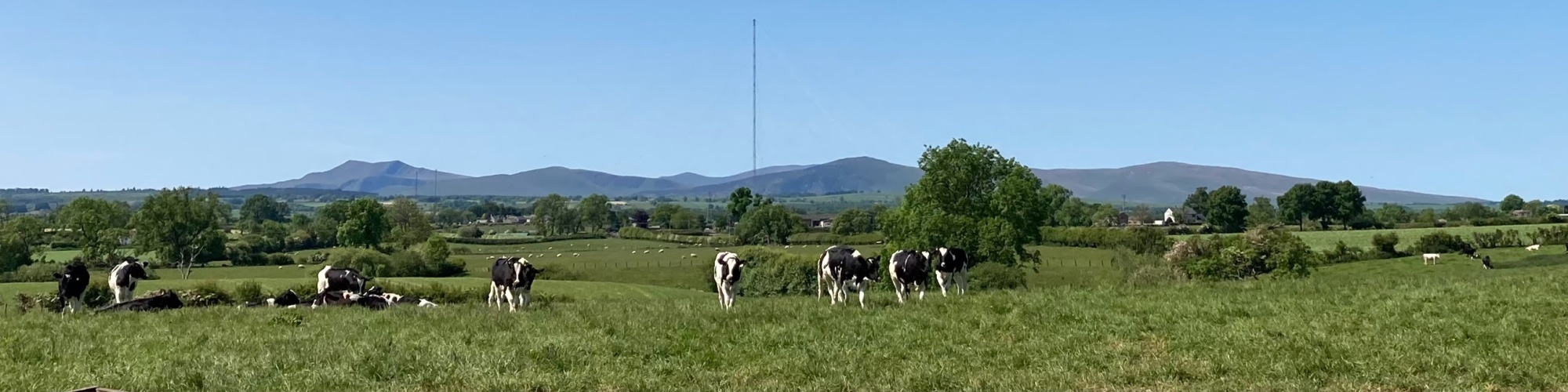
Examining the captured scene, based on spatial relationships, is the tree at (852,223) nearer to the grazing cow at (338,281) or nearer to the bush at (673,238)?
the bush at (673,238)

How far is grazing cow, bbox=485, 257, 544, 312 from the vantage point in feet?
84.7

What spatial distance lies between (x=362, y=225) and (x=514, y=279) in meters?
97.9

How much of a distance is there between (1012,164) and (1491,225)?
59.3 metres

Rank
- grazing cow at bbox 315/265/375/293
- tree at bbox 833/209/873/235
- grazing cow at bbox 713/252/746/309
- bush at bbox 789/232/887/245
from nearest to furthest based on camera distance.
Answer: grazing cow at bbox 713/252/746/309
grazing cow at bbox 315/265/375/293
bush at bbox 789/232/887/245
tree at bbox 833/209/873/235

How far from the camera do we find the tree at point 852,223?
136000mm

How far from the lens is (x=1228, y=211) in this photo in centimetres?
12550

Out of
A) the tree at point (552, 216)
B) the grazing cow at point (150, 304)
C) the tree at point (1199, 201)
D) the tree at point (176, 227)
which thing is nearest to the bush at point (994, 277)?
the grazing cow at point (150, 304)

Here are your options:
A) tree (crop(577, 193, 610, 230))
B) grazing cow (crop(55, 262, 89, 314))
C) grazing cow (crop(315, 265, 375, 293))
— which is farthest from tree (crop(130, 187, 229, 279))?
tree (crop(577, 193, 610, 230))

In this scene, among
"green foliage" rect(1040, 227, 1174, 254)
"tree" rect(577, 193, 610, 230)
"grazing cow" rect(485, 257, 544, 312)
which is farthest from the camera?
"tree" rect(577, 193, 610, 230)

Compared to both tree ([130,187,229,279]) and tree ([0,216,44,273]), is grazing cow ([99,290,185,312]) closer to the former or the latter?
tree ([130,187,229,279])

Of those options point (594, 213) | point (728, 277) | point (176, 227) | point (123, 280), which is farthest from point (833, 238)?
point (728, 277)

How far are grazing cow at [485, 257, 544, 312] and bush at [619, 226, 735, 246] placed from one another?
9959 centimetres

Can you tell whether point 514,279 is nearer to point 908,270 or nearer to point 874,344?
point 908,270

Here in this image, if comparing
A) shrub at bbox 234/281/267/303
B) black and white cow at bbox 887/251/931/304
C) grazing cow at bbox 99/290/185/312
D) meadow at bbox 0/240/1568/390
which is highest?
black and white cow at bbox 887/251/931/304
